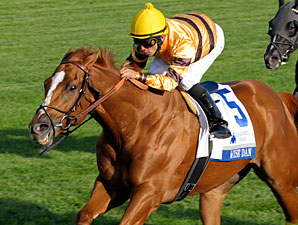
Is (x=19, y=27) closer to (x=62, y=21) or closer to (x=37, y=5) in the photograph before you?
(x=62, y=21)

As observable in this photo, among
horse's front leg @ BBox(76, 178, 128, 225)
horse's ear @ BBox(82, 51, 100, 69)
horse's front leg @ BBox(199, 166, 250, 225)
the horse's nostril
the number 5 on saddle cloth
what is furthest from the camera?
horse's front leg @ BBox(199, 166, 250, 225)

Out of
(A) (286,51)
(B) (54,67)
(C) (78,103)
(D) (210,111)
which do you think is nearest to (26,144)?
(A) (286,51)

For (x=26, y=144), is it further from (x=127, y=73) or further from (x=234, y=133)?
(x=127, y=73)

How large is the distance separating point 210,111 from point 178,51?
2.00 feet

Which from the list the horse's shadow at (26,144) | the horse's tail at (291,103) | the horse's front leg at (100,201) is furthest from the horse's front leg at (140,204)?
the horse's shadow at (26,144)

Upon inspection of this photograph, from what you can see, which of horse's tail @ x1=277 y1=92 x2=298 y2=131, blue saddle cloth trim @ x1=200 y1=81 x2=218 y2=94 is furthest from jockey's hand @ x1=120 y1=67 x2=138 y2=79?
horse's tail @ x1=277 y1=92 x2=298 y2=131

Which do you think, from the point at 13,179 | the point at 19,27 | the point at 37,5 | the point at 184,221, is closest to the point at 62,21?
the point at 19,27

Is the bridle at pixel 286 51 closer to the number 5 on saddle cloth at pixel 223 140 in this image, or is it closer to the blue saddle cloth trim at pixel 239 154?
the number 5 on saddle cloth at pixel 223 140

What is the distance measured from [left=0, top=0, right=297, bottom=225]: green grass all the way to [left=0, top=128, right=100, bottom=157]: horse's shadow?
0.01 meters

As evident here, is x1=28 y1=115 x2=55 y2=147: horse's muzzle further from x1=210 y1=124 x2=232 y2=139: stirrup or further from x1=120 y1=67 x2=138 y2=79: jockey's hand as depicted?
x1=210 y1=124 x2=232 y2=139: stirrup

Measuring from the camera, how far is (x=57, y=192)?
6.37 m

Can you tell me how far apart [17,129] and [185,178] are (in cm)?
468

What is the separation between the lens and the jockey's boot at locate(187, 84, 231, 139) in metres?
4.77

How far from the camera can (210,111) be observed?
15.7 ft
